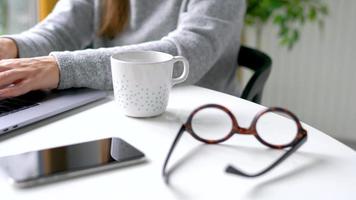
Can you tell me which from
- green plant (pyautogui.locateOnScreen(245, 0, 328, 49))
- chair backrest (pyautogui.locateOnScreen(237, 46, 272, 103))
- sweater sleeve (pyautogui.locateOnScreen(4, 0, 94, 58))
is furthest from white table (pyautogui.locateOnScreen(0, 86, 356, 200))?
green plant (pyautogui.locateOnScreen(245, 0, 328, 49))

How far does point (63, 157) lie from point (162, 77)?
21cm

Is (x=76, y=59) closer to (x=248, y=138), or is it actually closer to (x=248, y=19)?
(x=248, y=138)

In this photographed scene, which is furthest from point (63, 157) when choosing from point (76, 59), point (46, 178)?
point (76, 59)

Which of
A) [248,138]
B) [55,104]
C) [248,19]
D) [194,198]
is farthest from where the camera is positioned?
[248,19]

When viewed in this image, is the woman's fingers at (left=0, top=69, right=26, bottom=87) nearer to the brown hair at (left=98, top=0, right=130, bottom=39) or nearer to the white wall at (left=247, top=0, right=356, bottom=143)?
the brown hair at (left=98, top=0, right=130, bottom=39)

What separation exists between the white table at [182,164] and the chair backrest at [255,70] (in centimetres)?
23

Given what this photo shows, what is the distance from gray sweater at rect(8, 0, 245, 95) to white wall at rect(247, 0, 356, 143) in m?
0.99

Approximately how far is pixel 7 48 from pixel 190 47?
39 cm

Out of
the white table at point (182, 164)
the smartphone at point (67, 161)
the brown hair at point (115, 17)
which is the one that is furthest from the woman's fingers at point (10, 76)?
the brown hair at point (115, 17)

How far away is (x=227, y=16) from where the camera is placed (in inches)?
39.8

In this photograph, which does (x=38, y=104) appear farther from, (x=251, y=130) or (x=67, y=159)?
(x=251, y=130)

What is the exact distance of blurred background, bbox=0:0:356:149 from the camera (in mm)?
2023

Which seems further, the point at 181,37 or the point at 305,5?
the point at 305,5

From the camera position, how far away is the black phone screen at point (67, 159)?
0.53m
